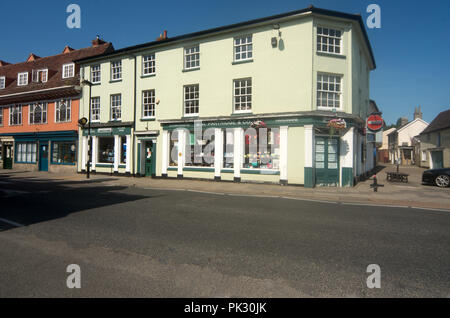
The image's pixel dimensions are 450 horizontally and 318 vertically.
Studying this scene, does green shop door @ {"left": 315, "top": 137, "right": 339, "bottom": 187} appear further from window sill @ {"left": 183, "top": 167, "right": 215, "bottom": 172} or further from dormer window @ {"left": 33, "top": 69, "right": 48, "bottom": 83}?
dormer window @ {"left": 33, "top": 69, "right": 48, "bottom": 83}

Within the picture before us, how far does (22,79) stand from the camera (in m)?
26.8

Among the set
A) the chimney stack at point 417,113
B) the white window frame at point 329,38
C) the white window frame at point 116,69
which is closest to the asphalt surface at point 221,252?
the white window frame at point 329,38

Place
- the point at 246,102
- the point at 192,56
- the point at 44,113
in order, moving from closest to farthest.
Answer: the point at 246,102 → the point at 192,56 → the point at 44,113

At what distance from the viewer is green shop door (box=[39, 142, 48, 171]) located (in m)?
23.3

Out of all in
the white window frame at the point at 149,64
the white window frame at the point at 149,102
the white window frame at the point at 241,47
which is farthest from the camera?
the white window frame at the point at 149,64

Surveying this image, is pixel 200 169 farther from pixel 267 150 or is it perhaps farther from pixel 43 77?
pixel 43 77

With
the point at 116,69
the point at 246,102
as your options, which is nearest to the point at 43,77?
the point at 116,69

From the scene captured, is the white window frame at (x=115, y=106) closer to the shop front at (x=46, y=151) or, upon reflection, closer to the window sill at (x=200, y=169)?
the shop front at (x=46, y=151)

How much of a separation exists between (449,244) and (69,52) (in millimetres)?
31458

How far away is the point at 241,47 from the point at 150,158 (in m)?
9.80

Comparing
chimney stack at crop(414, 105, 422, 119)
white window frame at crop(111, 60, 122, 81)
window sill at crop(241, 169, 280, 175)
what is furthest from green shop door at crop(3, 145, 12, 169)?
chimney stack at crop(414, 105, 422, 119)

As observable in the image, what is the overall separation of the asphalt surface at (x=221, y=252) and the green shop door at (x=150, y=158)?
10725mm

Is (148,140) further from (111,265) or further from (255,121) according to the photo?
(111,265)

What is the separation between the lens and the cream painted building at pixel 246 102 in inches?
554
